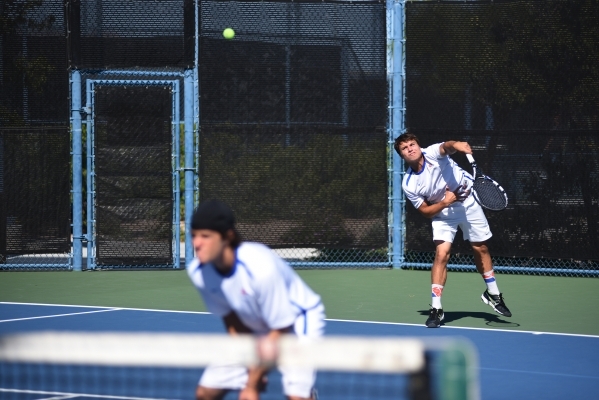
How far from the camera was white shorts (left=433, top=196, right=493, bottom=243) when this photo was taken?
26.9 ft

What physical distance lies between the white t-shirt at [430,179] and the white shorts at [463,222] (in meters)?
0.19

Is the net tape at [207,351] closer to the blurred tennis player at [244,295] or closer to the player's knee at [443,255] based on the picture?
the blurred tennis player at [244,295]

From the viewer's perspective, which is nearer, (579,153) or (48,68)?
(579,153)

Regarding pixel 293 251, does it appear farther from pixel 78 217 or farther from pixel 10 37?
pixel 10 37

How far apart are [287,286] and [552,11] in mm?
7981

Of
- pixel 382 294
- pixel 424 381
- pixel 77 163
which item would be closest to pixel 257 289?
pixel 424 381

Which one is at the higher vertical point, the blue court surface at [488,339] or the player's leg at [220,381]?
the player's leg at [220,381]

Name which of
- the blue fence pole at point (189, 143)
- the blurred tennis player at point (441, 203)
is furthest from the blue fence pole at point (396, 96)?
the blurred tennis player at point (441, 203)

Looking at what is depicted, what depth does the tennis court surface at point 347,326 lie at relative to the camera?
5816 millimetres

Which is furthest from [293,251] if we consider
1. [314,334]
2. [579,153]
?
[314,334]

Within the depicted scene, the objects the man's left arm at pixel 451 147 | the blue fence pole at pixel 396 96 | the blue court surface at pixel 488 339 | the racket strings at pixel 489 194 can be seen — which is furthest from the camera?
the blue fence pole at pixel 396 96

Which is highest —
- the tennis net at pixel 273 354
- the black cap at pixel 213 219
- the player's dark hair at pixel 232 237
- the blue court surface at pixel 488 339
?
the black cap at pixel 213 219

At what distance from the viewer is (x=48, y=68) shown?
1184cm

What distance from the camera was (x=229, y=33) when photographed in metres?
11.7
